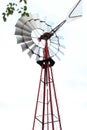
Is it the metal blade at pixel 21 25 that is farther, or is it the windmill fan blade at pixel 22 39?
the windmill fan blade at pixel 22 39

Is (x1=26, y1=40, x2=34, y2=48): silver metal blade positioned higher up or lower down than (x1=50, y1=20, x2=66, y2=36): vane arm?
lower down

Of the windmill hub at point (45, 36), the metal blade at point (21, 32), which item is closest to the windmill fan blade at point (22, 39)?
the metal blade at point (21, 32)

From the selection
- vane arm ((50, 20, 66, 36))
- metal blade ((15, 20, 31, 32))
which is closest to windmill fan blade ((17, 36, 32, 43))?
metal blade ((15, 20, 31, 32))

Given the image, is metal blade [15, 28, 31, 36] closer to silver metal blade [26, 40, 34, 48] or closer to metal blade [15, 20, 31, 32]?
metal blade [15, 20, 31, 32]

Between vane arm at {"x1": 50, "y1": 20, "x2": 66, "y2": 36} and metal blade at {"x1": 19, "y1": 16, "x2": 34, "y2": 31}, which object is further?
metal blade at {"x1": 19, "y1": 16, "x2": 34, "y2": 31}

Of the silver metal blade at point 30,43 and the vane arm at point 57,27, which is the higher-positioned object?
the vane arm at point 57,27

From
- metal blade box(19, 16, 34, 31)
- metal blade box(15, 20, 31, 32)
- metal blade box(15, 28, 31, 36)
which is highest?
metal blade box(19, 16, 34, 31)

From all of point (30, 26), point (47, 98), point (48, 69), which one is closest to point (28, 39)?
point (30, 26)

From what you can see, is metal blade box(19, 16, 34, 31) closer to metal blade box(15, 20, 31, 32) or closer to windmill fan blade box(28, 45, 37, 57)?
metal blade box(15, 20, 31, 32)

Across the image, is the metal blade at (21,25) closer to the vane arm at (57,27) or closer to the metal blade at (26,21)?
the metal blade at (26,21)

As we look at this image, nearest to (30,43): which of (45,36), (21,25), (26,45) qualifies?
(26,45)

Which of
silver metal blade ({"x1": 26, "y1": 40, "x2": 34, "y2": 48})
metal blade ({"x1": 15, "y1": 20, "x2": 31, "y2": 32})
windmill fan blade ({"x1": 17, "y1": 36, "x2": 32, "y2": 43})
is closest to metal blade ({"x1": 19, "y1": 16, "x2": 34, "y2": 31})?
metal blade ({"x1": 15, "y1": 20, "x2": 31, "y2": 32})

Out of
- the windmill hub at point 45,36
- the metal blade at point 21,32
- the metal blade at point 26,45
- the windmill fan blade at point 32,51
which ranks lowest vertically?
the windmill fan blade at point 32,51

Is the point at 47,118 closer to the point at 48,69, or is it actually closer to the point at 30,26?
the point at 48,69
